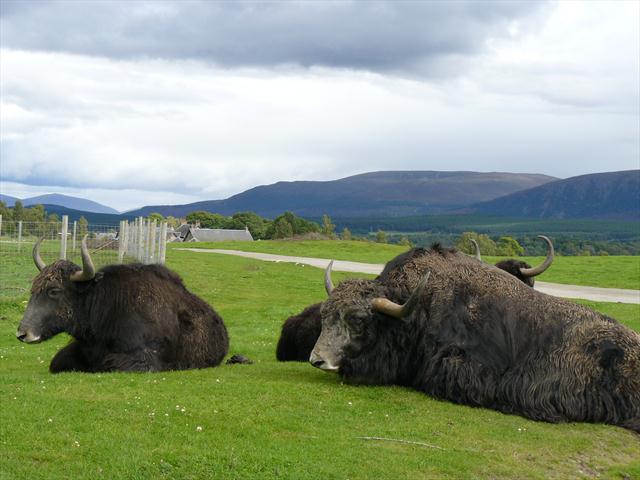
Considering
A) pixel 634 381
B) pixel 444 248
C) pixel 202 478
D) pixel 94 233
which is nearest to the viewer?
pixel 202 478

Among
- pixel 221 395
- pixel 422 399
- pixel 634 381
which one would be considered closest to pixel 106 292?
pixel 221 395

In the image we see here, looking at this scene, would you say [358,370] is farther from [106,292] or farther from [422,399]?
[106,292]

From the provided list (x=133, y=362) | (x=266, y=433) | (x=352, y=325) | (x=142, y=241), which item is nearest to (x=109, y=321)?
(x=133, y=362)

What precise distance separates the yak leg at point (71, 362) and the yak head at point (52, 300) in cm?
37

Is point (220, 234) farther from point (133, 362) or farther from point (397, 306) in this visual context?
point (397, 306)

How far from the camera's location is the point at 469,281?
11180 millimetres

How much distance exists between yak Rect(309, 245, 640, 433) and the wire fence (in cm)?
1779

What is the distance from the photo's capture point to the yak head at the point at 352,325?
10742 millimetres

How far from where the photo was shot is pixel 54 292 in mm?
12523

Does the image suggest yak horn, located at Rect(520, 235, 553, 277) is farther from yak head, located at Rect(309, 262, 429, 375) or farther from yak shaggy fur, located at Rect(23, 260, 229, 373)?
yak shaggy fur, located at Rect(23, 260, 229, 373)

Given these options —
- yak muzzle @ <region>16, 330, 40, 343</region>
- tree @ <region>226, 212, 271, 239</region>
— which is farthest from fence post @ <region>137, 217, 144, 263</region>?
tree @ <region>226, 212, 271, 239</region>

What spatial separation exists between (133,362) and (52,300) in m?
1.73

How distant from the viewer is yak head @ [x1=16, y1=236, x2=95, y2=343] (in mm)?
12242

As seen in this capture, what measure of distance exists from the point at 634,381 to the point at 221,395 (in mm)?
5127
